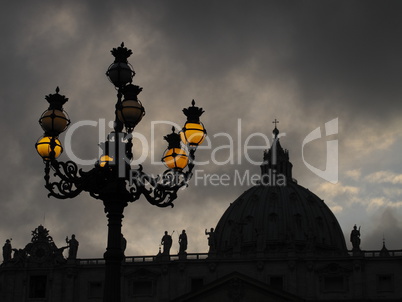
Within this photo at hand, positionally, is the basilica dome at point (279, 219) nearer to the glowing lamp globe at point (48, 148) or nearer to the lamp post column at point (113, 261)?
the glowing lamp globe at point (48, 148)

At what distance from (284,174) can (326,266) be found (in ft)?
180

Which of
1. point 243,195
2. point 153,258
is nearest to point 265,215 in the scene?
point 243,195

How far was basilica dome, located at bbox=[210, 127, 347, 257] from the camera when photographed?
11744 centimetres

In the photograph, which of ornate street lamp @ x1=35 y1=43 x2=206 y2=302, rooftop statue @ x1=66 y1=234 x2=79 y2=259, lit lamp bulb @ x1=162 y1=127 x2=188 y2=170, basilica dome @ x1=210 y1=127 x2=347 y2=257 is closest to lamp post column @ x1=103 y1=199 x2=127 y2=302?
ornate street lamp @ x1=35 y1=43 x2=206 y2=302

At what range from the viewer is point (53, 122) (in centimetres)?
1991

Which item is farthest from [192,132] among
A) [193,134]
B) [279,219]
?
[279,219]

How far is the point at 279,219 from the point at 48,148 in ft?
337

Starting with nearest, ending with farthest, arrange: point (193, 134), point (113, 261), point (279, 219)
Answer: point (113, 261) → point (193, 134) → point (279, 219)

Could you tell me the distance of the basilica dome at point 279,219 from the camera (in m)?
117

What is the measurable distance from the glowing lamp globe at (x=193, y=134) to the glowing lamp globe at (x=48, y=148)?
3112 mm

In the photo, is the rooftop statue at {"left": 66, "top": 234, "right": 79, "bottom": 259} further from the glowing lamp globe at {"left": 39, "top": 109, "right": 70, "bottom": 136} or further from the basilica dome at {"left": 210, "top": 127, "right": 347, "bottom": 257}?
the glowing lamp globe at {"left": 39, "top": 109, "right": 70, "bottom": 136}

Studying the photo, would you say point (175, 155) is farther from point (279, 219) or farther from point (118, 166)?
point (279, 219)

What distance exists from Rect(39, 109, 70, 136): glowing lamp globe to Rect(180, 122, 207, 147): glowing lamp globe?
2939 millimetres

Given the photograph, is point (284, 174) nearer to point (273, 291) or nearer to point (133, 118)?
point (273, 291)
